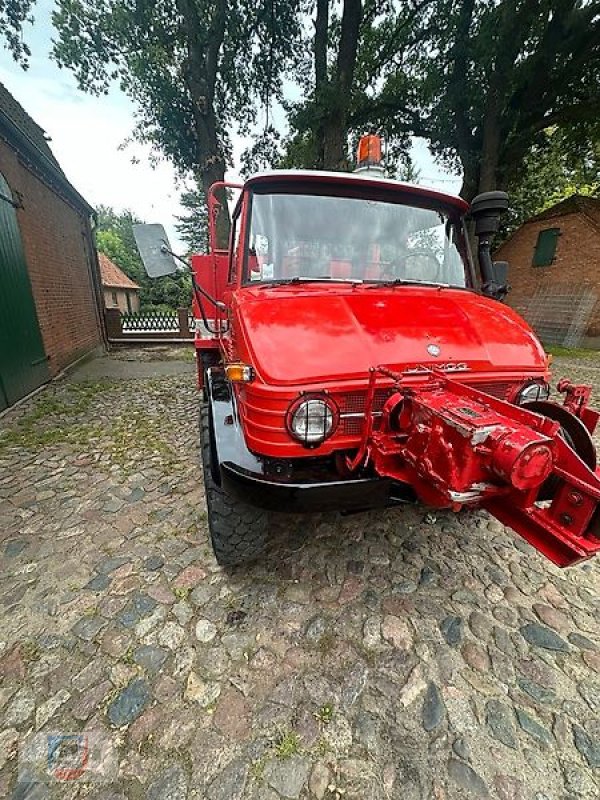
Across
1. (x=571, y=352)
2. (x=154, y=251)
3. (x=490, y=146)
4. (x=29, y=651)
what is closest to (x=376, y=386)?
(x=29, y=651)

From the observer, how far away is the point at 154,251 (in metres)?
3.31

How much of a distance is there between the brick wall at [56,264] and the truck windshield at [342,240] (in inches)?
256

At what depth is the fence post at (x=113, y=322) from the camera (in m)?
12.8

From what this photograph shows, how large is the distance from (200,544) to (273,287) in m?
1.92

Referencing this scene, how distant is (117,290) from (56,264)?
22763 millimetres

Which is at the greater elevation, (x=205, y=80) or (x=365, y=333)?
(x=205, y=80)

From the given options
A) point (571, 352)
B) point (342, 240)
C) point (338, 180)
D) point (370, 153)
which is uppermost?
point (370, 153)

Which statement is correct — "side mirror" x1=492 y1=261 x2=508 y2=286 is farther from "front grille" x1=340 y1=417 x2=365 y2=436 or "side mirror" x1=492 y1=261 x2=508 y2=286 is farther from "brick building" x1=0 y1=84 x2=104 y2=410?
"brick building" x1=0 y1=84 x2=104 y2=410

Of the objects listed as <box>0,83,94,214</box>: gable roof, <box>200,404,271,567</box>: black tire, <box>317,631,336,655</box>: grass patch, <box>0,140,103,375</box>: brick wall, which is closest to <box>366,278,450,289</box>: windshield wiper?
<box>200,404,271,567</box>: black tire

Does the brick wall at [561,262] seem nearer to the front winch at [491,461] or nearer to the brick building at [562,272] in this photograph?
the brick building at [562,272]

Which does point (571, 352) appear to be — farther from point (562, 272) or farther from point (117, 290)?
point (117, 290)

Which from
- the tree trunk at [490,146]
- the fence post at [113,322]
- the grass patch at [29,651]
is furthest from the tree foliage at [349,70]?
the grass patch at [29,651]

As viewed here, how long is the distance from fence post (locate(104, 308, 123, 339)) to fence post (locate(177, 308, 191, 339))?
1979 millimetres

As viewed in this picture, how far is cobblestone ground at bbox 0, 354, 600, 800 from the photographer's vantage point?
4.94ft
